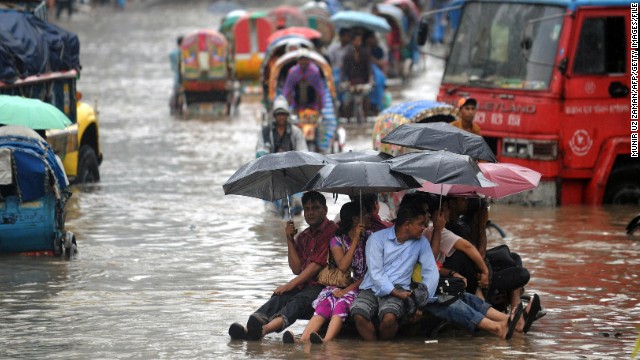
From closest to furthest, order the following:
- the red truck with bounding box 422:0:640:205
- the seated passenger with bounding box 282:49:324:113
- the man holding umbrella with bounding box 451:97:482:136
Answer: the man holding umbrella with bounding box 451:97:482:136 < the red truck with bounding box 422:0:640:205 < the seated passenger with bounding box 282:49:324:113

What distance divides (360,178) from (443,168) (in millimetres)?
572

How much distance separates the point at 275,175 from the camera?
37.7 ft

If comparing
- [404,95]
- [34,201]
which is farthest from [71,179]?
[404,95]

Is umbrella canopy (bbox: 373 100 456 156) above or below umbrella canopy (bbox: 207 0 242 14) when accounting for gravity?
above

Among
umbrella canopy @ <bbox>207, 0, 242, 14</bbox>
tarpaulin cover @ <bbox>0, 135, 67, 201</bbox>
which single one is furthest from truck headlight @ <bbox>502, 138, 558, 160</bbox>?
umbrella canopy @ <bbox>207, 0, 242, 14</bbox>

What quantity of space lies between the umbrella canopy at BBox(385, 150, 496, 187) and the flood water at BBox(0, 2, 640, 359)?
1167 millimetres

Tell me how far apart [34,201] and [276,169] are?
4018mm

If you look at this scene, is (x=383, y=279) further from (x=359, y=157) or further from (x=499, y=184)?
(x=499, y=184)

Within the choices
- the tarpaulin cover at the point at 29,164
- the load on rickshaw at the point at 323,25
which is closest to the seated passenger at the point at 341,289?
the tarpaulin cover at the point at 29,164

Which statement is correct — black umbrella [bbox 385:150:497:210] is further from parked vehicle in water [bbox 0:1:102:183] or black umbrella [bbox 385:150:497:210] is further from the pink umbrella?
parked vehicle in water [bbox 0:1:102:183]

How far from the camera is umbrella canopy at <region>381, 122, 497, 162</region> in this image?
1194 cm

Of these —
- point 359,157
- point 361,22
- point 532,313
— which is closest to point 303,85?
point 359,157

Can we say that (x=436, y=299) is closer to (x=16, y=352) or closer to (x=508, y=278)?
(x=508, y=278)

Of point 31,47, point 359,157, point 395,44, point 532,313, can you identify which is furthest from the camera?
point 395,44
